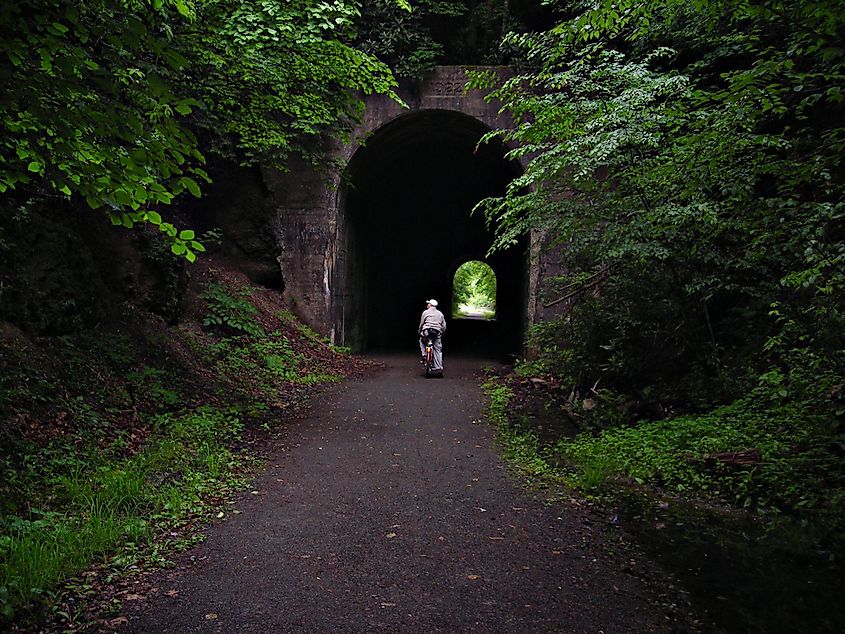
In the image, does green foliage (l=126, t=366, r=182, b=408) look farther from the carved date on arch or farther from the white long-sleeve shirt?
the carved date on arch

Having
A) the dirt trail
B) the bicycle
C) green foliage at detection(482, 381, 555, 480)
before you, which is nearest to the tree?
green foliage at detection(482, 381, 555, 480)

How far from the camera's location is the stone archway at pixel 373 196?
13.9 meters

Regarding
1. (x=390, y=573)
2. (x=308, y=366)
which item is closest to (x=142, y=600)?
(x=390, y=573)

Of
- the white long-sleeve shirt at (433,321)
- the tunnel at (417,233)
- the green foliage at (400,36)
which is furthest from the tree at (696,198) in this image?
the green foliage at (400,36)

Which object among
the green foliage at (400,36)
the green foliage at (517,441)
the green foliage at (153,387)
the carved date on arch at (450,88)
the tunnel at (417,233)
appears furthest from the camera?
the tunnel at (417,233)

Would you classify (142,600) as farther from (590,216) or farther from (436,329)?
(436,329)

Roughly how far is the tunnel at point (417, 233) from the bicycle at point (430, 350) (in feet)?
11.4

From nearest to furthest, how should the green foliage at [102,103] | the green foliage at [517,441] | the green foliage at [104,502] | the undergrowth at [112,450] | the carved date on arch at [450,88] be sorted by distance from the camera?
the green foliage at [102,103]
the green foliage at [104,502]
the undergrowth at [112,450]
the green foliage at [517,441]
the carved date on arch at [450,88]

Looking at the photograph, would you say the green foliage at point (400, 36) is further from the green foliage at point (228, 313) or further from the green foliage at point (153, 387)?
the green foliage at point (153, 387)

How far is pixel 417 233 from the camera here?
24734 millimetres

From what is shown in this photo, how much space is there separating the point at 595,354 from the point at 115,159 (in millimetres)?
7149

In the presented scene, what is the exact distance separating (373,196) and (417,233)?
6.63 m

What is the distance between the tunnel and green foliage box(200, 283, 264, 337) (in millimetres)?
3449

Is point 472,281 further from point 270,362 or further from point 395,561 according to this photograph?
point 395,561
